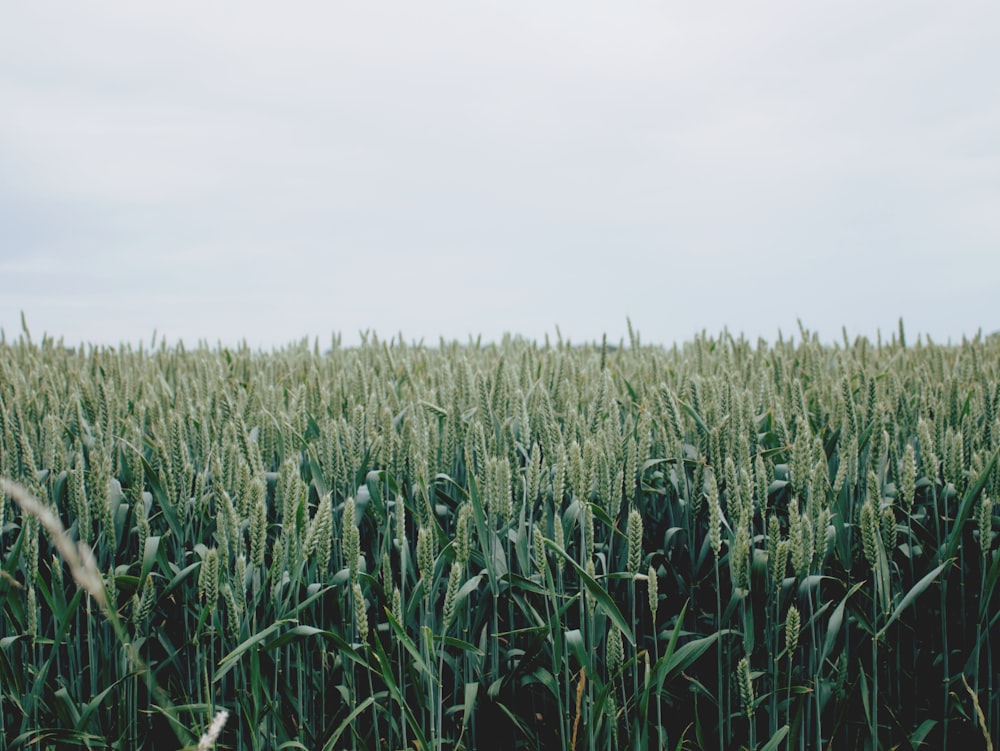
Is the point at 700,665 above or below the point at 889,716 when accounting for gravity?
above

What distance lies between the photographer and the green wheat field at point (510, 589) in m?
1.46

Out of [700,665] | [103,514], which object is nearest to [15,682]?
[103,514]

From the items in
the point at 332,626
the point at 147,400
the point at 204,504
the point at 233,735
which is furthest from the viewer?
the point at 147,400

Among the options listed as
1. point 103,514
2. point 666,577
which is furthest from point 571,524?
point 103,514

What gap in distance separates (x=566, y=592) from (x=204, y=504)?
2.96 feet

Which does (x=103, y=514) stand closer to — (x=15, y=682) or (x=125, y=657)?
(x=125, y=657)

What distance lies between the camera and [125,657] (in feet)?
5.40

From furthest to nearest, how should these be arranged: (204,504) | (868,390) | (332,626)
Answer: (868,390)
(204,504)
(332,626)

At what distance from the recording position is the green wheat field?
4.79 ft

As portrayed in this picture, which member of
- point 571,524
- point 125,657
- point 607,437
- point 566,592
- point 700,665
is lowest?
point 700,665

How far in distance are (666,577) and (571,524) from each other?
1.01 ft

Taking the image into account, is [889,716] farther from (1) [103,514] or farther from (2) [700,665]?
(1) [103,514]

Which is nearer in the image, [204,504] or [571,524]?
[571,524]

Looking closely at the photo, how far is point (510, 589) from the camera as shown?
1514 millimetres
